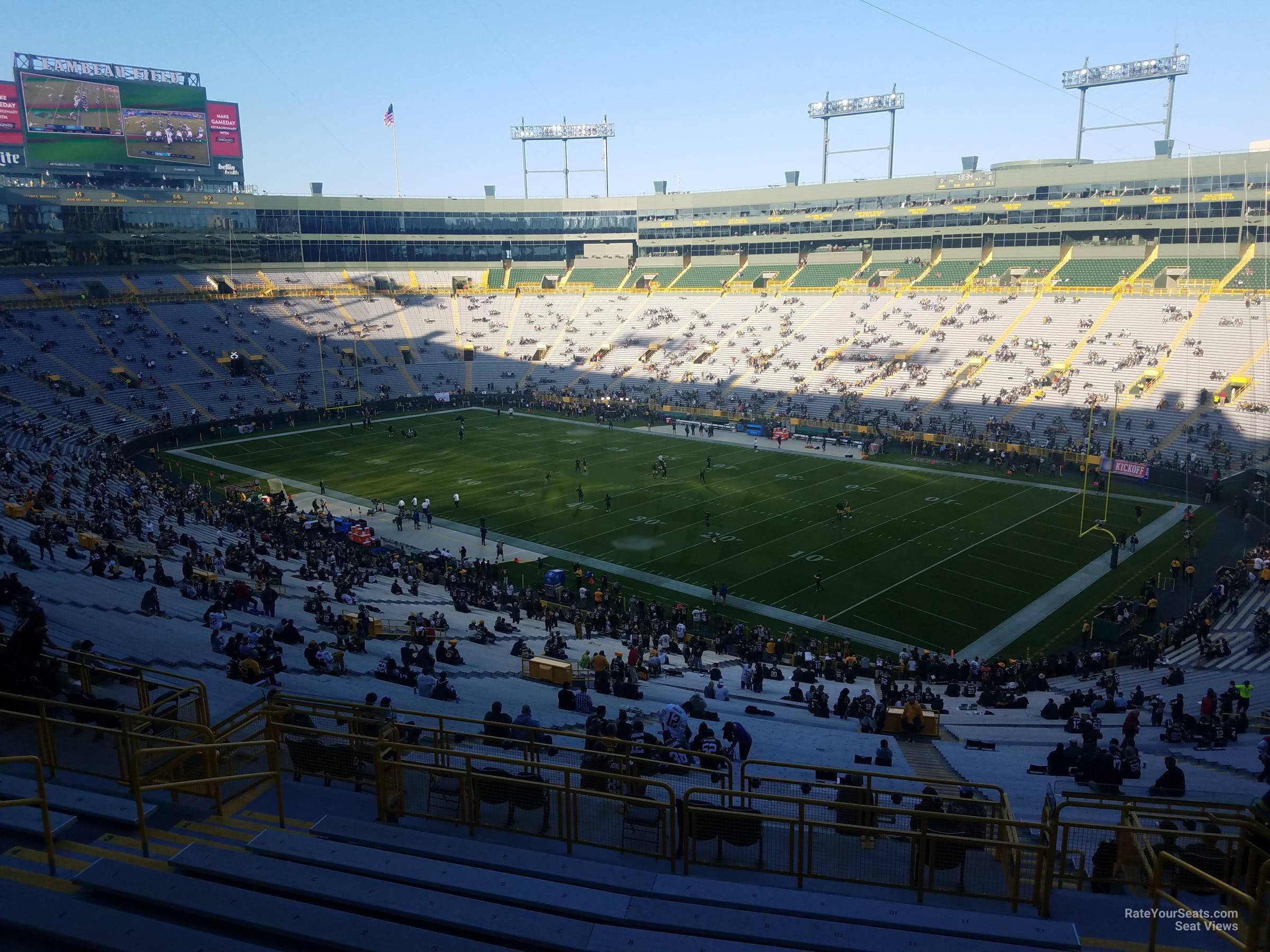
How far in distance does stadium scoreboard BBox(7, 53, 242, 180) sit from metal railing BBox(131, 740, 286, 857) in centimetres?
7654

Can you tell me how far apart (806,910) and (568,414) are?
5877 cm

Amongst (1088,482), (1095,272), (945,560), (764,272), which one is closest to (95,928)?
(945,560)

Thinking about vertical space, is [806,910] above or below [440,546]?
above

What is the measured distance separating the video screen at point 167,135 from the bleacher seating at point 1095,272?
71111 mm

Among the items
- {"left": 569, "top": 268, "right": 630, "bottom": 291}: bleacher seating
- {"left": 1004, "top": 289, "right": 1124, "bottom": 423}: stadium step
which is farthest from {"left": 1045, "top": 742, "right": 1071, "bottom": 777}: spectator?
{"left": 569, "top": 268, "right": 630, "bottom": 291}: bleacher seating

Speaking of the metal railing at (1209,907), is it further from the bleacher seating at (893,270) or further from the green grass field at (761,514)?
the bleacher seating at (893,270)

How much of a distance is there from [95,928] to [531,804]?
3077 millimetres

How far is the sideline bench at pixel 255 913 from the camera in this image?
502 cm

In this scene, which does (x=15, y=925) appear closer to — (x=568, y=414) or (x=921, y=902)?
(x=921, y=902)

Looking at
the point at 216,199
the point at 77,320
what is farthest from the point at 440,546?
the point at 216,199

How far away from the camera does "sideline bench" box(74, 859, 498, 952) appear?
5016 millimetres

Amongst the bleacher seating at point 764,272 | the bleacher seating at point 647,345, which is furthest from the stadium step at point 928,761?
the bleacher seating at point 764,272

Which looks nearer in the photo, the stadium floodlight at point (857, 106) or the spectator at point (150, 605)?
the spectator at point (150, 605)

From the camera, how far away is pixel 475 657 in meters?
19.2
